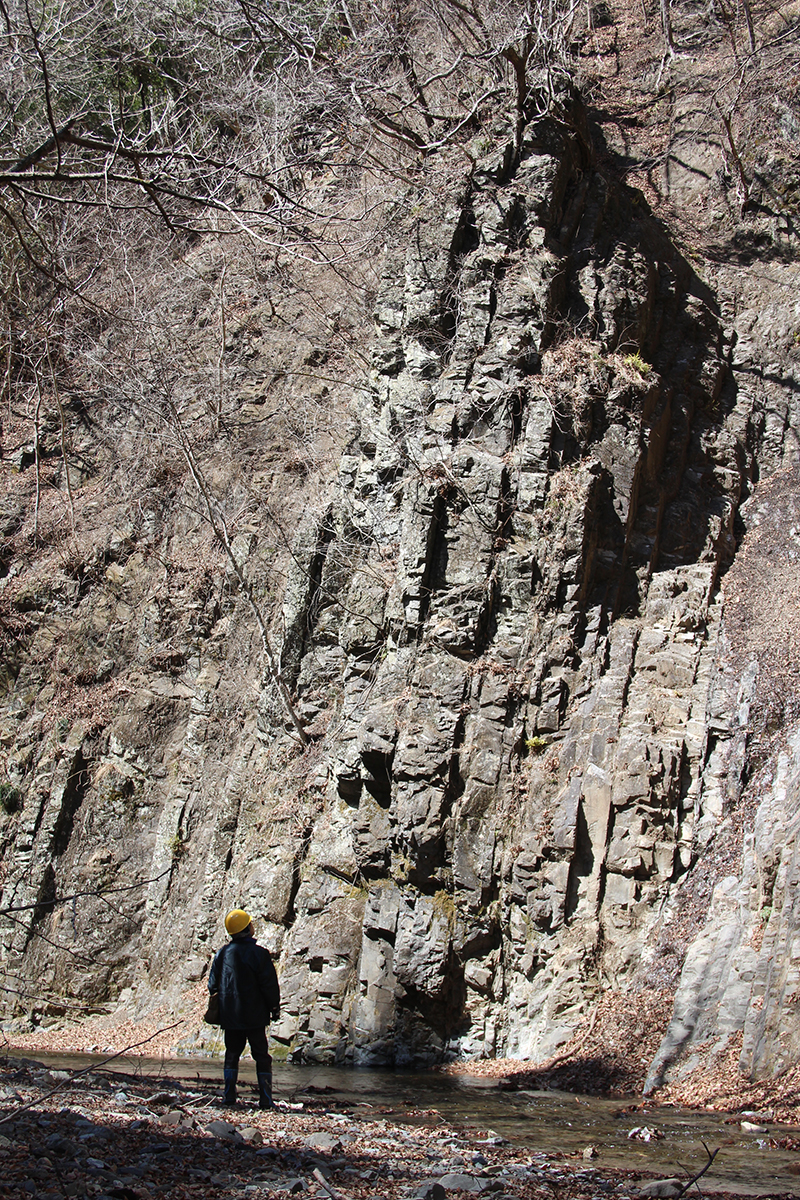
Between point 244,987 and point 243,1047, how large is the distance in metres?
0.40

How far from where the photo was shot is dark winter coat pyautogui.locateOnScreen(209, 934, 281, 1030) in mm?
6297

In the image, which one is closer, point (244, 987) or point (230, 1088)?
point (230, 1088)

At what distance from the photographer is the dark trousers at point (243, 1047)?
6070 mm

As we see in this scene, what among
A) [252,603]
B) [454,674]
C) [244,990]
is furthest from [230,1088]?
[252,603]

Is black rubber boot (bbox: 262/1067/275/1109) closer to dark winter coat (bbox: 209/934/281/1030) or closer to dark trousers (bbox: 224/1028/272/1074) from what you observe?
dark trousers (bbox: 224/1028/272/1074)

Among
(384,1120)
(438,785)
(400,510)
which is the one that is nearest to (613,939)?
(438,785)

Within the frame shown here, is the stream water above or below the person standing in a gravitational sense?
below

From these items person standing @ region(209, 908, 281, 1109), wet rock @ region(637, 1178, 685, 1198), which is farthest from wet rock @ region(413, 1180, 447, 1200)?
person standing @ region(209, 908, 281, 1109)

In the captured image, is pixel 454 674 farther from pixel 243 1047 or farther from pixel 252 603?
pixel 243 1047

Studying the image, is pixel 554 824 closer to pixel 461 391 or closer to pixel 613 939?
pixel 613 939

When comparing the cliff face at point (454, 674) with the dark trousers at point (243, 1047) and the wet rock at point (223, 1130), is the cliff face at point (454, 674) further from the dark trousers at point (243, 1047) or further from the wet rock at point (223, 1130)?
the wet rock at point (223, 1130)

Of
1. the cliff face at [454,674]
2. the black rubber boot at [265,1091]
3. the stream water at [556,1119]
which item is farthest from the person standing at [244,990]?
the cliff face at [454,674]

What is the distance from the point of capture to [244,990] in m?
6.36

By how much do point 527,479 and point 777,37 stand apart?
35.3 feet
